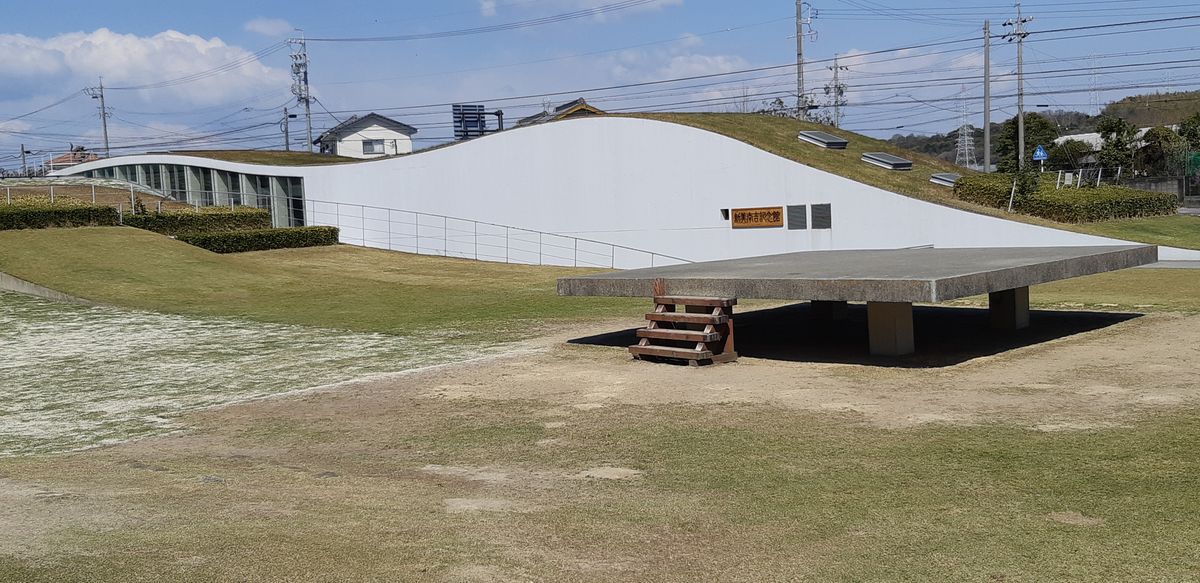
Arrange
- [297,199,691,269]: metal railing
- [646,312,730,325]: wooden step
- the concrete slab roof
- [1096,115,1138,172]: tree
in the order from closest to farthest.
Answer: the concrete slab roof → [646,312,730,325]: wooden step → [297,199,691,269]: metal railing → [1096,115,1138,172]: tree

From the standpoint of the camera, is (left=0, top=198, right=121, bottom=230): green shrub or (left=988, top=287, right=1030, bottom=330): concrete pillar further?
(left=0, top=198, right=121, bottom=230): green shrub

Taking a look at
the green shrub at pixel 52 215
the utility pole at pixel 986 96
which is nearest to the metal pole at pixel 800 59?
the utility pole at pixel 986 96

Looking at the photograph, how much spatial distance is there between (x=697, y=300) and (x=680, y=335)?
481 millimetres

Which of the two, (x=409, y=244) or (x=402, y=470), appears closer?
(x=402, y=470)

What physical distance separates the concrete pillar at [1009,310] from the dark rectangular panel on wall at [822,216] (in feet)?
50.8

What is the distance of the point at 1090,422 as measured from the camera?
28.5 ft

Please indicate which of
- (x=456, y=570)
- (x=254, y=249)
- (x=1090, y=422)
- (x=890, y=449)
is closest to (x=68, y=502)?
(x=456, y=570)

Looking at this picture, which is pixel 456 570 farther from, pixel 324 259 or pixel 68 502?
pixel 324 259

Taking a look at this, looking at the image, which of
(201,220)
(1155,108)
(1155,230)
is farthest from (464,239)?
(1155,108)

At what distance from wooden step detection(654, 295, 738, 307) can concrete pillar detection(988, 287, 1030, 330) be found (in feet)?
13.8

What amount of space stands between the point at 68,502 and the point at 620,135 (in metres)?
28.4

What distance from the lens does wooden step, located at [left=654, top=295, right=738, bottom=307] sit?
1293 centimetres

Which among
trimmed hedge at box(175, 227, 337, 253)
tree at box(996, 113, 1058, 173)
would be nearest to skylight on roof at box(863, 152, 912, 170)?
trimmed hedge at box(175, 227, 337, 253)

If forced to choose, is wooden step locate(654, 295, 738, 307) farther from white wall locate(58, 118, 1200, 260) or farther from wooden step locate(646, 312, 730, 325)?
white wall locate(58, 118, 1200, 260)
